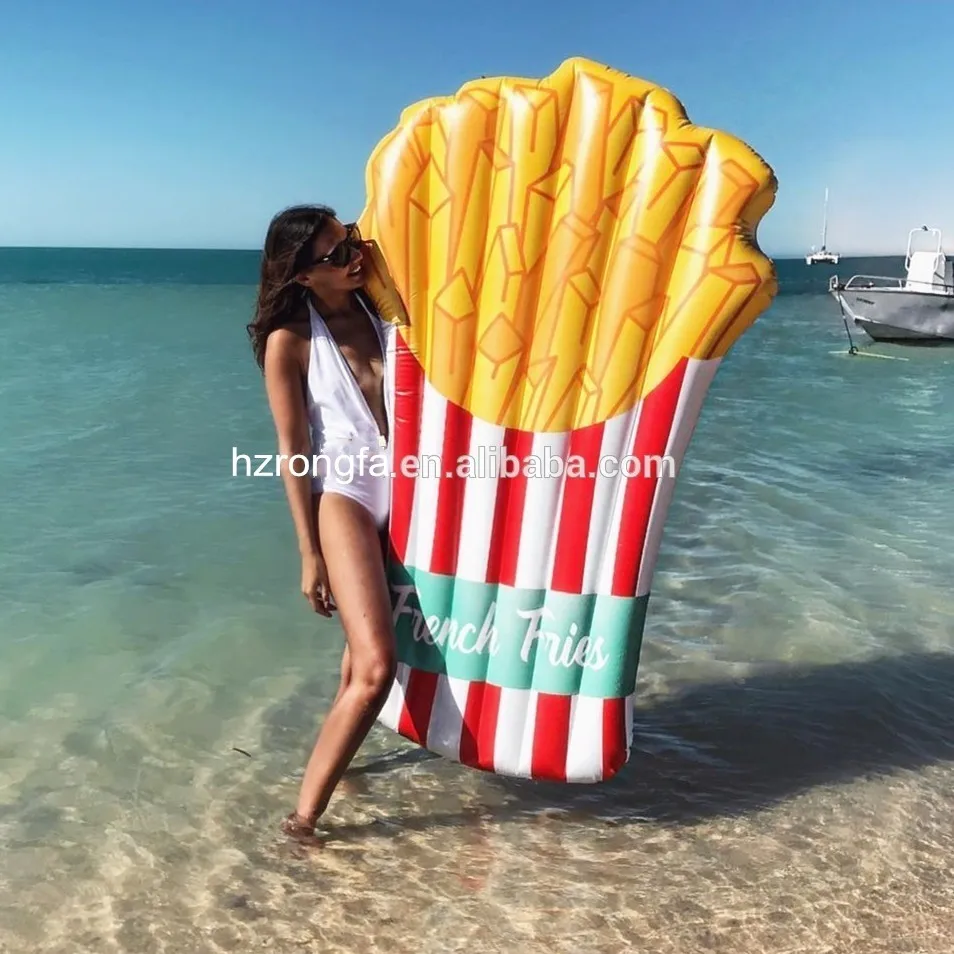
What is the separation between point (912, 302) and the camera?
52.3ft

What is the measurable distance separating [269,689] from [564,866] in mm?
1391

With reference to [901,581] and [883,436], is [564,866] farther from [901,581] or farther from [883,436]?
[883,436]

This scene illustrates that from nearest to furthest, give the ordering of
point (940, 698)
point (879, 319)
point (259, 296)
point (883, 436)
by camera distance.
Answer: point (259, 296)
point (940, 698)
point (883, 436)
point (879, 319)

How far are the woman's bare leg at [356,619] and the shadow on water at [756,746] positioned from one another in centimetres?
36

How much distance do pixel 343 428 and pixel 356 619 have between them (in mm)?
428

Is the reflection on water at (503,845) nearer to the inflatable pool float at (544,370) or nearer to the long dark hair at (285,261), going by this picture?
the inflatable pool float at (544,370)

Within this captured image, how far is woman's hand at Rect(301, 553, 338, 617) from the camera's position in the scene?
229 cm

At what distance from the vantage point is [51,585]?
14.3 feet

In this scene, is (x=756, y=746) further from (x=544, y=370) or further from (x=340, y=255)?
(x=340, y=255)

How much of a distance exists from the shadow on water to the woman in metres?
0.53

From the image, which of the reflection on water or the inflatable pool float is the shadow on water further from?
the inflatable pool float

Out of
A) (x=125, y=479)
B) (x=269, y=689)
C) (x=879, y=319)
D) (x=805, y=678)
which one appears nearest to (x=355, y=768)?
(x=269, y=689)

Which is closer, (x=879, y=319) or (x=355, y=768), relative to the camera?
(x=355, y=768)

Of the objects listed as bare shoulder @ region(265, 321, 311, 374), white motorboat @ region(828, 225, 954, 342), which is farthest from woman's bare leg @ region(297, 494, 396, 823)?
white motorboat @ region(828, 225, 954, 342)
